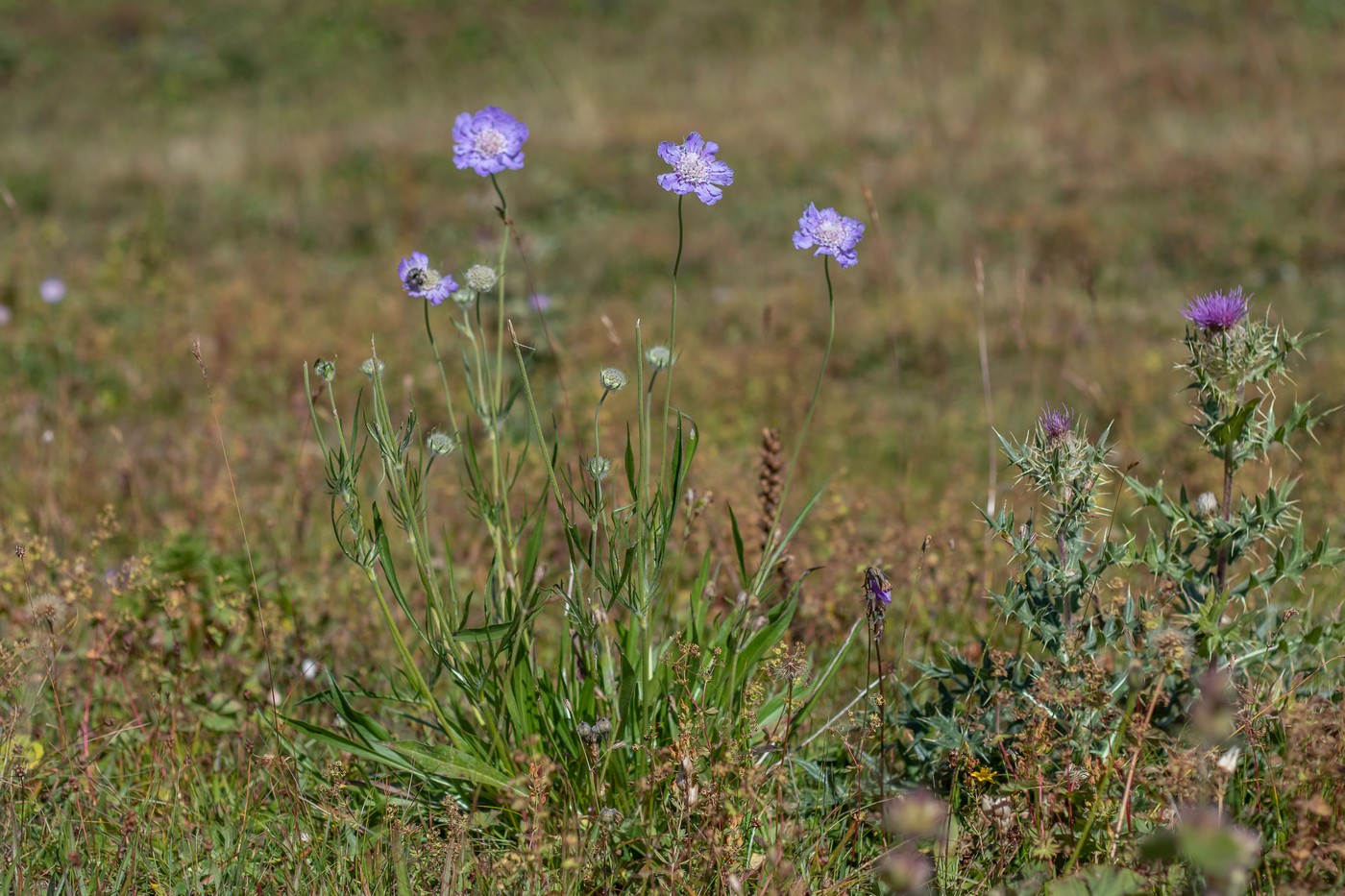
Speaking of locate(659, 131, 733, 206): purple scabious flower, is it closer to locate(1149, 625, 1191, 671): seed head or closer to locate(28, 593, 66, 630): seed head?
locate(1149, 625, 1191, 671): seed head

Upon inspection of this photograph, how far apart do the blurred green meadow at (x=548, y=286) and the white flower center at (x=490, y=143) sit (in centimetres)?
51

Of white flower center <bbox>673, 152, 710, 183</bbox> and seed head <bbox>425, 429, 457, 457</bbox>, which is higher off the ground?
white flower center <bbox>673, 152, 710, 183</bbox>

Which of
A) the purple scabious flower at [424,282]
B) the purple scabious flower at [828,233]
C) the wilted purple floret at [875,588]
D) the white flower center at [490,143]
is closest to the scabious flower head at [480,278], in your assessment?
the purple scabious flower at [424,282]

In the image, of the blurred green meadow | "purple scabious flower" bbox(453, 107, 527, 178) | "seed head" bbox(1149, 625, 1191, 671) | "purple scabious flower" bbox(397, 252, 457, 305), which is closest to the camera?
"seed head" bbox(1149, 625, 1191, 671)

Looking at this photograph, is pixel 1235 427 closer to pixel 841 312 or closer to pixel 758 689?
pixel 758 689

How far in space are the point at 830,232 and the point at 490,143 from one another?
606mm

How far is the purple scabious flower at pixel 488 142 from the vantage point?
6.13ft

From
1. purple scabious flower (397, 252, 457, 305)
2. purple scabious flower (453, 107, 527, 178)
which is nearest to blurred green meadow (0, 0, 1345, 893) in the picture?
purple scabious flower (397, 252, 457, 305)

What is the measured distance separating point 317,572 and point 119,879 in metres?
1.53

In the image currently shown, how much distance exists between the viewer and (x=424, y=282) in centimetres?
198

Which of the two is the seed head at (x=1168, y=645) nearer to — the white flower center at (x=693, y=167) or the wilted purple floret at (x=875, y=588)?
the wilted purple floret at (x=875, y=588)

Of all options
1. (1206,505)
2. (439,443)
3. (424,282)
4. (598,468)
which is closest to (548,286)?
(424,282)

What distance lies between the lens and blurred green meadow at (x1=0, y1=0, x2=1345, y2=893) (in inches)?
95.0

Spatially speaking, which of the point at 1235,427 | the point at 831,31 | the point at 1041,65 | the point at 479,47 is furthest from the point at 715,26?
the point at 1235,427
